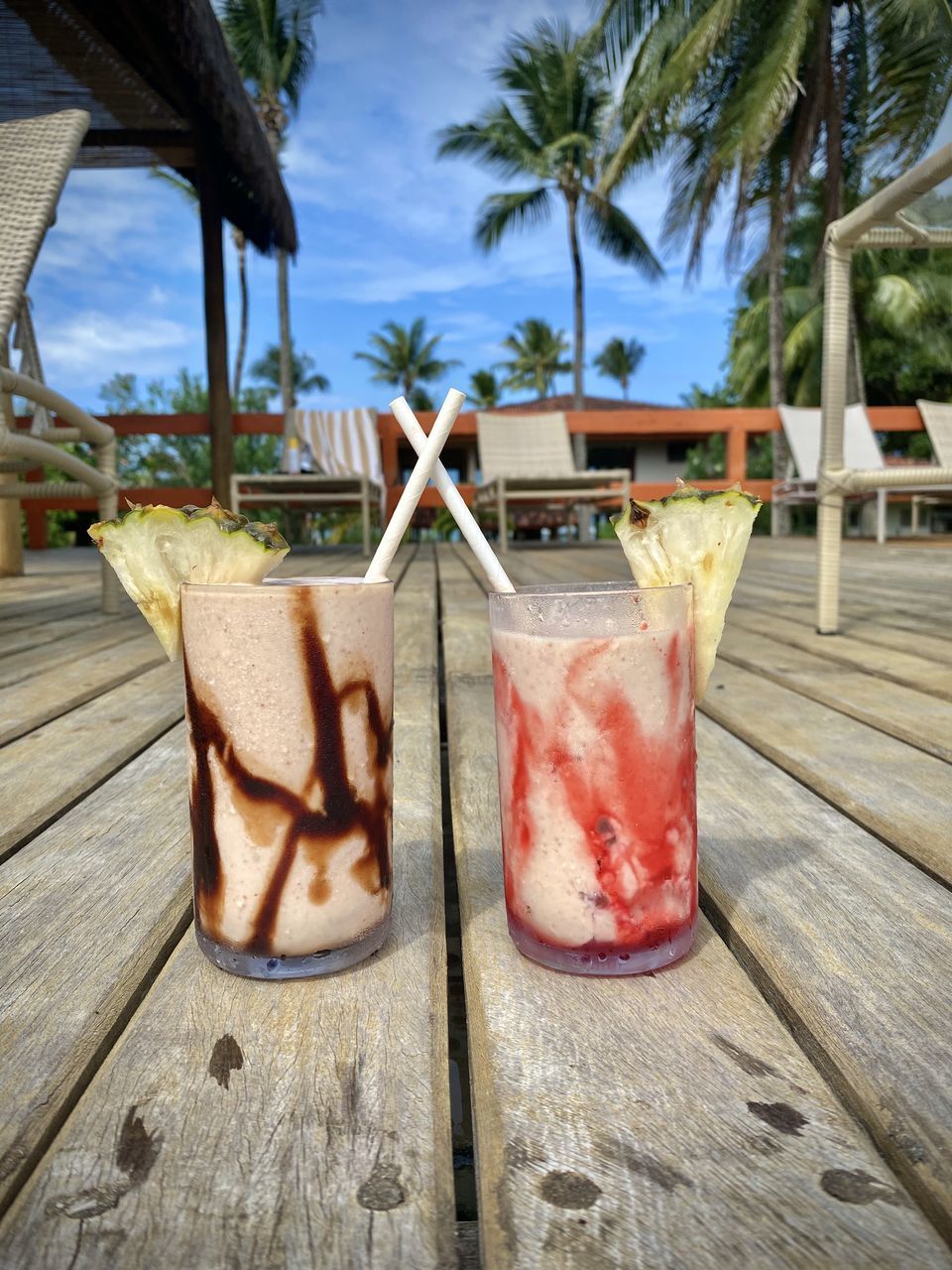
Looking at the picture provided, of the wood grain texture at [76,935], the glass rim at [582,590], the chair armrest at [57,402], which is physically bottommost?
the wood grain texture at [76,935]

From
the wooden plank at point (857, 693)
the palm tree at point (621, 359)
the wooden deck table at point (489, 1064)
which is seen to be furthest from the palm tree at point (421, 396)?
the wooden deck table at point (489, 1064)

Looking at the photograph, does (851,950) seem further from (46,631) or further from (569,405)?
(569,405)

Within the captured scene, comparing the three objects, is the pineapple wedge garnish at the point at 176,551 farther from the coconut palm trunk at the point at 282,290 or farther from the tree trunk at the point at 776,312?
the coconut palm trunk at the point at 282,290

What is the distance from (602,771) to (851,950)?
0.73ft

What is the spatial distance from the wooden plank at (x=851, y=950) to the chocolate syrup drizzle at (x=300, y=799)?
29 centimetres

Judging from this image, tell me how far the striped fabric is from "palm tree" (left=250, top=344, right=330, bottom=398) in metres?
23.3

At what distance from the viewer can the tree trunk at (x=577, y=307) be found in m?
15.7

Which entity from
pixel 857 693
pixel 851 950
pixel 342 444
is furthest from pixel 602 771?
pixel 342 444

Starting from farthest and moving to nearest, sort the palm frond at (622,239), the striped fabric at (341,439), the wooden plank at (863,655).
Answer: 1. the palm frond at (622,239)
2. the striped fabric at (341,439)
3. the wooden plank at (863,655)

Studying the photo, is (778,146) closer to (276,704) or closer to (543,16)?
(543,16)

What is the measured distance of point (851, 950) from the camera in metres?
0.59

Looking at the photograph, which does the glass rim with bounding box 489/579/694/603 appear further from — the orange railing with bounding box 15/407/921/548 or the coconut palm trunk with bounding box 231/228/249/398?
the coconut palm trunk with bounding box 231/228/249/398

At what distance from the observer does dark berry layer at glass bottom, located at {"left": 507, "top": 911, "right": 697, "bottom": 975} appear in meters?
0.56

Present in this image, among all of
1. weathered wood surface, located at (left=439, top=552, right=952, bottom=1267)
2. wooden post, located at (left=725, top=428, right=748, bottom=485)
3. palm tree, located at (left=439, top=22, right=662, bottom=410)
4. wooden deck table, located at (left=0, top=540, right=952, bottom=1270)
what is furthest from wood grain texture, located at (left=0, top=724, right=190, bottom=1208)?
palm tree, located at (left=439, top=22, right=662, bottom=410)
